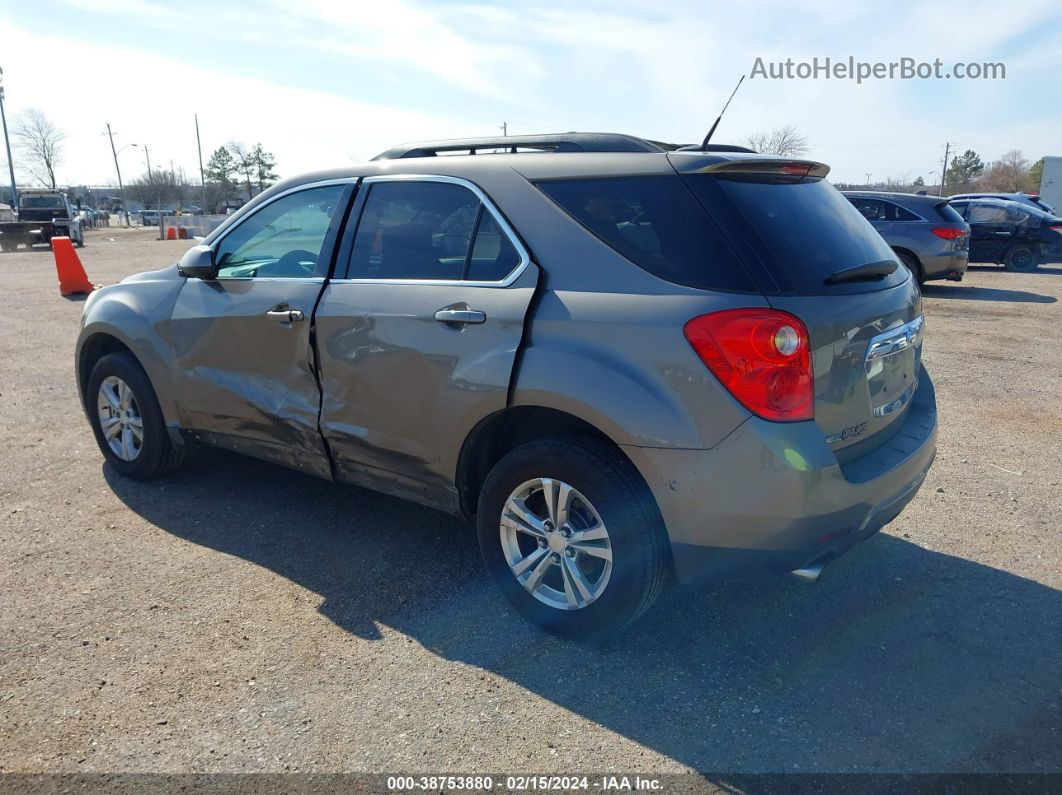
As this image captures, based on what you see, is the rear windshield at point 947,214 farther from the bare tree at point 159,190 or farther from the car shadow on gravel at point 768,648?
the bare tree at point 159,190

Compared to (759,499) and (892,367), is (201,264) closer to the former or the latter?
(759,499)

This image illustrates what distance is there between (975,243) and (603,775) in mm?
19215

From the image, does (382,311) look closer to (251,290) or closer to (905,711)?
(251,290)

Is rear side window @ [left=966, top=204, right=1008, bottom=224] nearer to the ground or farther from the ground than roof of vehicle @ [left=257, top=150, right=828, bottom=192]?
nearer to the ground

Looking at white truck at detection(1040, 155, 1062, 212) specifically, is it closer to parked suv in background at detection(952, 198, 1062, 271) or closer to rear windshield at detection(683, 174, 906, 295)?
parked suv in background at detection(952, 198, 1062, 271)

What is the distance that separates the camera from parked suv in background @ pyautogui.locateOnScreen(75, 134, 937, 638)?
2.75m

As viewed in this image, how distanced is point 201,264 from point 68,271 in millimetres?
11611

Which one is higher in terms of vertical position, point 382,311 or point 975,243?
point 382,311

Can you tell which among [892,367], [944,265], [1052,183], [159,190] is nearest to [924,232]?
[944,265]

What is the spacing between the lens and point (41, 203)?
3253 centimetres

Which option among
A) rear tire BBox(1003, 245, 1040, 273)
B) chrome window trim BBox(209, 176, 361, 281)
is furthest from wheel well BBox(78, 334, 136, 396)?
rear tire BBox(1003, 245, 1040, 273)

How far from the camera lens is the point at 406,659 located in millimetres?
3133

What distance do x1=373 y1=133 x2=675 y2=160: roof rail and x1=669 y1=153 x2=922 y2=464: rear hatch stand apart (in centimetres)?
32

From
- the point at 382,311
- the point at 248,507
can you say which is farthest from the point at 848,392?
the point at 248,507
